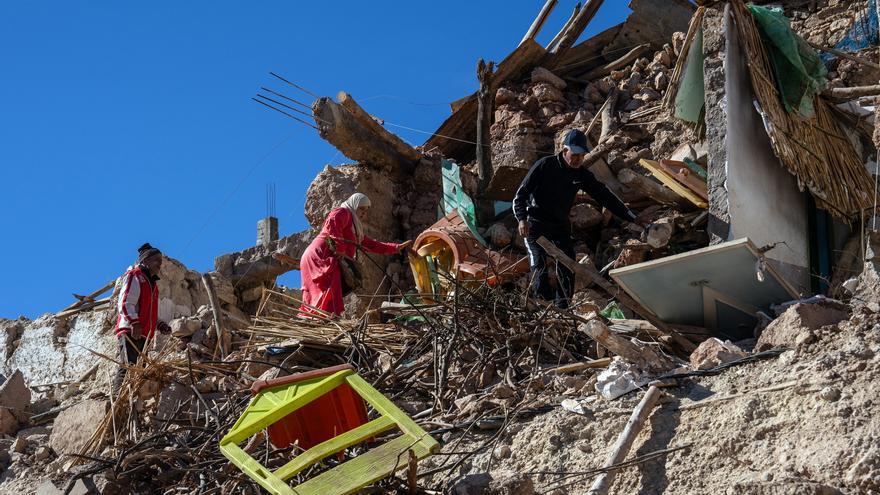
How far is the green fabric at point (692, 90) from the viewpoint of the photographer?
911 cm

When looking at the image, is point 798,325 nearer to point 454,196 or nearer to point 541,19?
point 454,196

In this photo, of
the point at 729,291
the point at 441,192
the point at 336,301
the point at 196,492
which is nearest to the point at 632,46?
the point at 441,192

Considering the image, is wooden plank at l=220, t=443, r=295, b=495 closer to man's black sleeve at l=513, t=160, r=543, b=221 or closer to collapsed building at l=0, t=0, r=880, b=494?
collapsed building at l=0, t=0, r=880, b=494

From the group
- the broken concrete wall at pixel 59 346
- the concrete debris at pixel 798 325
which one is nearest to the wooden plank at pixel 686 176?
the concrete debris at pixel 798 325

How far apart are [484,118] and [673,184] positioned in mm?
→ 3237

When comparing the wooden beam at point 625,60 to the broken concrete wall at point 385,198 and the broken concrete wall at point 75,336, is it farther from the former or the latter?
the broken concrete wall at point 75,336

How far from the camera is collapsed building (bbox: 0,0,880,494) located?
575 cm

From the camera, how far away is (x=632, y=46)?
1304cm

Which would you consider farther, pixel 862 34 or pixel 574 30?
pixel 574 30

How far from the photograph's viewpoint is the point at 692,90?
931cm

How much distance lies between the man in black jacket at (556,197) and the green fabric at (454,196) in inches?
72.6

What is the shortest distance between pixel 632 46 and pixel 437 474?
782 centimetres

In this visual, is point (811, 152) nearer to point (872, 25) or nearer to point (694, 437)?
point (872, 25)

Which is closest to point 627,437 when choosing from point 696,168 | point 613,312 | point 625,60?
point 613,312
